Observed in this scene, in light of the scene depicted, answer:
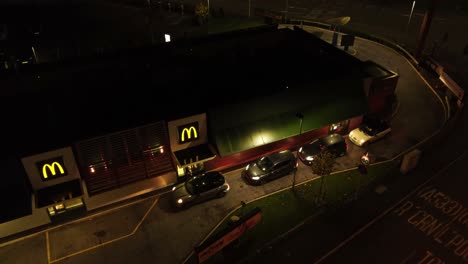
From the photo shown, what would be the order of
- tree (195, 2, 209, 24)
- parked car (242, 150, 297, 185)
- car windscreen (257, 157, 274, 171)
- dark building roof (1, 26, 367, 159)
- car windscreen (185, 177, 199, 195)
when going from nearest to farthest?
1. dark building roof (1, 26, 367, 159)
2. car windscreen (185, 177, 199, 195)
3. parked car (242, 150, 297, 185)
4. car windscreen (257, 157, 274, 171)
5. tree (195, 2, 209, 24)

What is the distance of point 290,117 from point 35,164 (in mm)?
20240

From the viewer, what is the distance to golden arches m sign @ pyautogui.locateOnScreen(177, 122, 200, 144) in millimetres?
28203

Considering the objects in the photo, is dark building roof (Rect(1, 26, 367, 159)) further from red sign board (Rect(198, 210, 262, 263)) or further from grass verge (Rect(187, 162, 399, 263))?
red sign board (Rect(198, 210, 262, 263))

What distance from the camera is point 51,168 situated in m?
24.8

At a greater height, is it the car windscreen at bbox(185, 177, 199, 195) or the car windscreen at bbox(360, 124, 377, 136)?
the car windscreen at bbox(360, 124, 377, 136)

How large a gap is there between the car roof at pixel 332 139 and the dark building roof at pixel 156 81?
18.2ft

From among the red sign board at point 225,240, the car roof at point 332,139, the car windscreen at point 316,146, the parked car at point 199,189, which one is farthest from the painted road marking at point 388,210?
the parked car at point 199,189

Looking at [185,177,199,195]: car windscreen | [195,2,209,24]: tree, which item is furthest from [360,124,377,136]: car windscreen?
[195,2,209,24]: tree

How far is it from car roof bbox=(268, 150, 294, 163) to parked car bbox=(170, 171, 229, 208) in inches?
191

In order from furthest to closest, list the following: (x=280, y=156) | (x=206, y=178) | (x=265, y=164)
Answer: (x=280, y=156) → (x=265, y=164) → (x=206, y=178)

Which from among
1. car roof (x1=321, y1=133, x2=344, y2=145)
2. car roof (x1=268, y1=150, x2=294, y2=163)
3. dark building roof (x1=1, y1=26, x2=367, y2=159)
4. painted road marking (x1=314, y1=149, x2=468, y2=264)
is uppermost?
dark building roof (x1=1, y1=26, x2=367, y2=159)

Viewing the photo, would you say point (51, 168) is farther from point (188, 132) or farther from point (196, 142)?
point (196, 142)

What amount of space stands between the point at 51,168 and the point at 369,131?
1113 inches

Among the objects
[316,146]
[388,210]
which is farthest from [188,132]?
[388,210]
